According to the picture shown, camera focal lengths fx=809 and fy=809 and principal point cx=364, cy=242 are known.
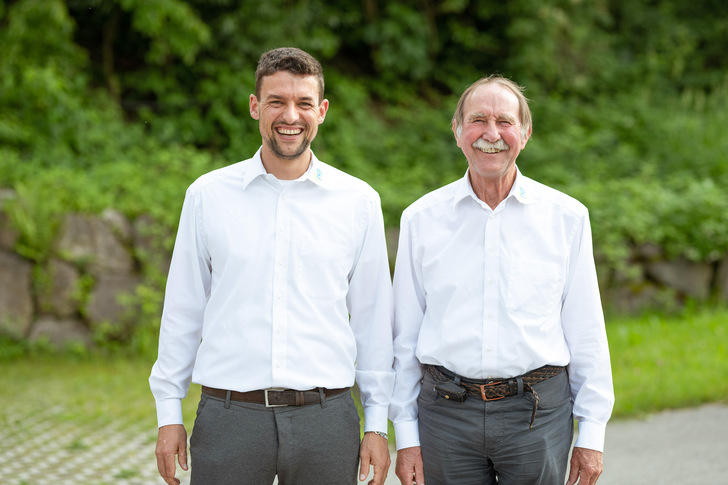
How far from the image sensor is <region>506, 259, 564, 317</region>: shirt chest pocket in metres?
2.53

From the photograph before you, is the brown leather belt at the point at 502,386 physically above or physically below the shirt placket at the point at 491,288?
below

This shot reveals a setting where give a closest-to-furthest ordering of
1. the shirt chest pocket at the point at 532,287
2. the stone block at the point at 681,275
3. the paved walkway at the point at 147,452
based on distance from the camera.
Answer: the shirt chest pocket at the point at 532,287, the paved walkway at the point at 147,452, the stone block at the point at 681,275

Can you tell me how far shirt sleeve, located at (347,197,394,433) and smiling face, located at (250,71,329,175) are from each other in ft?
1.04

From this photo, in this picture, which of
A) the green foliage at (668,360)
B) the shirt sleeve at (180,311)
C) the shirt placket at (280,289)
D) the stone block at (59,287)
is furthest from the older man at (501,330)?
the stone block at (59,287)

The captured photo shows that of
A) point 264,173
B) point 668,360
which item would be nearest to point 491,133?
point 264,173

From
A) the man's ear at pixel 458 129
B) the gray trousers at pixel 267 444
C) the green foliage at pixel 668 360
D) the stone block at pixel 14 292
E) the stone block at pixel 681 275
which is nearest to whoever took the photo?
the gray trousers at pixel 267 444

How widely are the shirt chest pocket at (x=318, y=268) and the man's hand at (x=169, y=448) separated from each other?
60 cm

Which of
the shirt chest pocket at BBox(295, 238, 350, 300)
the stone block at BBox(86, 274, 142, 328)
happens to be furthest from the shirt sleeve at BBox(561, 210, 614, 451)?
the stone block at BBox(86, 274, 142, 328)

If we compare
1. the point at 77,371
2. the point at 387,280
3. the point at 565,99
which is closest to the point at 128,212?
the point at 77,371

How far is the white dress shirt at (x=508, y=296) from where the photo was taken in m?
2.52

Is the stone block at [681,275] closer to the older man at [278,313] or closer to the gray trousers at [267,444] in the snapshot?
the older man at [278,313]

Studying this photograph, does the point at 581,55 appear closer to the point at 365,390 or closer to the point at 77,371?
the point at 77,371

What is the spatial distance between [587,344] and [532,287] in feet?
0.87

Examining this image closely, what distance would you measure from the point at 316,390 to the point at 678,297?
5652 mm
